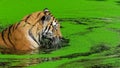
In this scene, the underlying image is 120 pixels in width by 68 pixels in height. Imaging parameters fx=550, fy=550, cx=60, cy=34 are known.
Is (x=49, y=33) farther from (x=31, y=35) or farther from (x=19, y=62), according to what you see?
(x=19, y=62)

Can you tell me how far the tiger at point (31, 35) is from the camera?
17.5 ft

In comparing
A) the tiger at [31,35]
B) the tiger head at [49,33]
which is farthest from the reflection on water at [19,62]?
the tiger head at [49,33]

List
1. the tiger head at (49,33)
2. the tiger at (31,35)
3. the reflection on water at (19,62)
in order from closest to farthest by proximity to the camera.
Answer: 1. the reflection on water at (19,62)
2. the tiger at (31,35)
3. the tiger head at (49,33)

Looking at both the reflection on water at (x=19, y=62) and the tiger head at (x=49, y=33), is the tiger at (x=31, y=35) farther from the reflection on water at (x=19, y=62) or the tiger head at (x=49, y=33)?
the reflection on water at (x=19, y=62)

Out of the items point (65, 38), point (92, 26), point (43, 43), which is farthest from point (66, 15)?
point (43, 43)

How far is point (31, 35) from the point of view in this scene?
5.34m

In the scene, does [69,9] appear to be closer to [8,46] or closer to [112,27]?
[112,27]

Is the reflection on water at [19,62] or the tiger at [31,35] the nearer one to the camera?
the reflection on water at [19,62]

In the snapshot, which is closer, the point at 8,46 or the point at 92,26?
the point at 8,46

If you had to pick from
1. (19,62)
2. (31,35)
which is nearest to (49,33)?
(31,35)

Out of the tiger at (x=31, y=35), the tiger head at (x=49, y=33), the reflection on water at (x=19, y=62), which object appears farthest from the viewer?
the tiger head at (x=49, y=33)

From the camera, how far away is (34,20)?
548 cm

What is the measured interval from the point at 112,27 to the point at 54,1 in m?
2.52

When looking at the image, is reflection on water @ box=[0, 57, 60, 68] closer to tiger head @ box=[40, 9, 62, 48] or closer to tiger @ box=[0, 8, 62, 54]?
tiger @ box=[0, 8, 62, 54]
